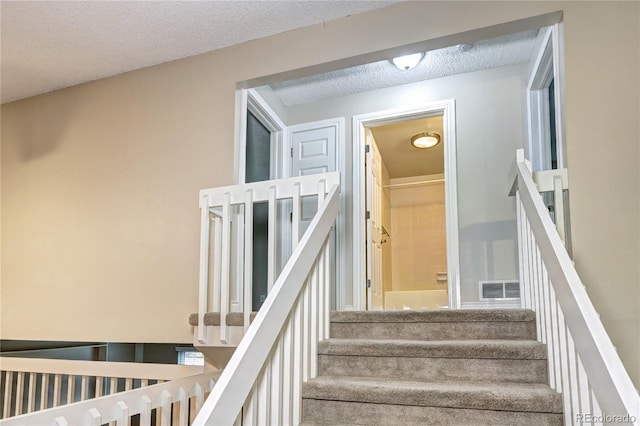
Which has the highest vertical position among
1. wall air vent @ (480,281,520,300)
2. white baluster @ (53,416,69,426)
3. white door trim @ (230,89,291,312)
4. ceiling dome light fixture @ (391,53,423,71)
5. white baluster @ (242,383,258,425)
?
ceiling dome light fixture @ (391,53,423,71)

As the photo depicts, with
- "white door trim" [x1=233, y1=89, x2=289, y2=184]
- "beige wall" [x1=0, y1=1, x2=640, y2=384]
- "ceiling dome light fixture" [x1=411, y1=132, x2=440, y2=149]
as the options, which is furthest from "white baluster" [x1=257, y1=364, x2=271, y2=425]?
"ceiling dome light fixture" [x1=411, y1=132, x2=440, y2=149]

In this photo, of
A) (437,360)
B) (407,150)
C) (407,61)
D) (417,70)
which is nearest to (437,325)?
(437,360)

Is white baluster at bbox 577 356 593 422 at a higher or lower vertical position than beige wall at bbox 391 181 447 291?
lower

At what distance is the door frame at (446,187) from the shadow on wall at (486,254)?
69 millimetres

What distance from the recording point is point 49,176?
4.07 metres

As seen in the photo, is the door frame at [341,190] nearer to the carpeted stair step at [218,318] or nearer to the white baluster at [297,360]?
the carpeted stair step at [218,318]

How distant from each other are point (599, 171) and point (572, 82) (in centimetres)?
51

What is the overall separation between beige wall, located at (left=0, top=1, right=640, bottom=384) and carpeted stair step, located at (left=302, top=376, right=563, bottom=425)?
2.37 ft

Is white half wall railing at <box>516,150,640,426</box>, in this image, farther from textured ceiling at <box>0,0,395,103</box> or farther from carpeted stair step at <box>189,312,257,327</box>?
textured ceiling at <box>0,0,395,103</box>

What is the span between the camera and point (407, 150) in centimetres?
610

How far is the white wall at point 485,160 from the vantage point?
12.5 feet

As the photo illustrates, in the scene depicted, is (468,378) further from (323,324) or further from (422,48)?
(422,48)

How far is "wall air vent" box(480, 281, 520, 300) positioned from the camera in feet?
12.1

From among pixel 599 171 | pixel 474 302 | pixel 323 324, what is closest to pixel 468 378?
pixel 323 324
